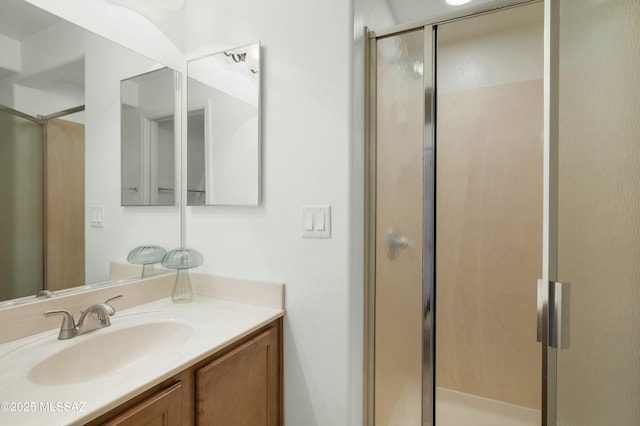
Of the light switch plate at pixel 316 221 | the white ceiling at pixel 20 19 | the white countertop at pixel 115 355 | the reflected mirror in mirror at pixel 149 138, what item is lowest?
the white countertop at pixel 115 355

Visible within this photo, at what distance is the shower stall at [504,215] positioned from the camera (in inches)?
28.2

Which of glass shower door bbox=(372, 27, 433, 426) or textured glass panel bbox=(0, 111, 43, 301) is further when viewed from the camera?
glass shower door bbox=(372, 27, 433, 426)

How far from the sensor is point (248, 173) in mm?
1339

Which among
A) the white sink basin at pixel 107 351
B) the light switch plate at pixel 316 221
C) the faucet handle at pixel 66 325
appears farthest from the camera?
the light switch plate at pixel 316 221

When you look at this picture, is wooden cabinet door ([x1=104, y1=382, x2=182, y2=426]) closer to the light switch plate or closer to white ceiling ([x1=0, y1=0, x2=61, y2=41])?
the light switch plate

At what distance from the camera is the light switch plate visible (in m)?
1.19

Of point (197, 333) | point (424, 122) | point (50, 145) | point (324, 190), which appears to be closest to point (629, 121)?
point (424, 122)

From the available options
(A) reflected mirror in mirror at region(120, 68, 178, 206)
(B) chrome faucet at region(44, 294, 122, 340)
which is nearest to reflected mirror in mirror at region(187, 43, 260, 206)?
(A) reflected mirror in mirror at region(120, 68, 178, 206)

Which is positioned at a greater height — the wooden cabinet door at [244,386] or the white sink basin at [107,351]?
the white sink basin at [107,351]

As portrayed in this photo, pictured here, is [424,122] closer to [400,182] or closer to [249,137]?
[400,182]

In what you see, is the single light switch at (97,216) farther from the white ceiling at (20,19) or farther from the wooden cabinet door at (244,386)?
the wooden cabinet door at (244,386)

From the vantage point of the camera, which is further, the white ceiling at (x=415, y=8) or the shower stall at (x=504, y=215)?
the white ceiling at (x=415, y=8)

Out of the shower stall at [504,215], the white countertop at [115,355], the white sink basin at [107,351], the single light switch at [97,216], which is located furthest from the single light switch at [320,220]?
the single light switch at [97,216]

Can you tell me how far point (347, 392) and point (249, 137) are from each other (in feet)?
3.46
